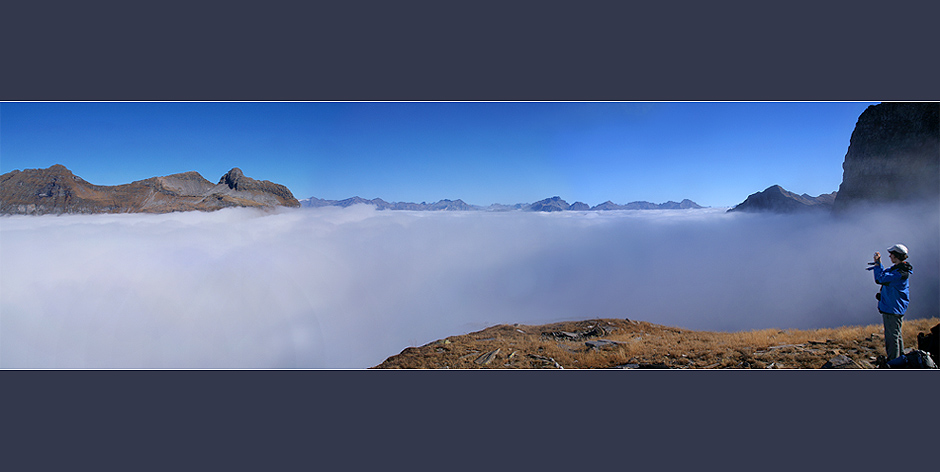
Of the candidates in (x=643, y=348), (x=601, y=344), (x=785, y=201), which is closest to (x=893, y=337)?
(x=785, y=201)

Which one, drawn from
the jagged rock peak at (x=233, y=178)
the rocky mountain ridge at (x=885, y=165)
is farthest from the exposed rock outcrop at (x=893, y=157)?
the jagged rock peak at (x=233, y=178)

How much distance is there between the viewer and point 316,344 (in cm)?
531

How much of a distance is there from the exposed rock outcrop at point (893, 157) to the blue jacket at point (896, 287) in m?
1.29

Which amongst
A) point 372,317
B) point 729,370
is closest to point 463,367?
point 372,317

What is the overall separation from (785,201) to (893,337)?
212 centimetres

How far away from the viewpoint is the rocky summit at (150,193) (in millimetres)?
5465

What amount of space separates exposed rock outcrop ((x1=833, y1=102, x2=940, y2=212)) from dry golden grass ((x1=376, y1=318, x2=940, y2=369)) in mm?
1820

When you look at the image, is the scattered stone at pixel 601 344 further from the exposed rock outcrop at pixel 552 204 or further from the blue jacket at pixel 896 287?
the blue jacket at pixel 896 287

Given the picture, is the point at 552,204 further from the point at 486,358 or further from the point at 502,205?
the point at 486,358

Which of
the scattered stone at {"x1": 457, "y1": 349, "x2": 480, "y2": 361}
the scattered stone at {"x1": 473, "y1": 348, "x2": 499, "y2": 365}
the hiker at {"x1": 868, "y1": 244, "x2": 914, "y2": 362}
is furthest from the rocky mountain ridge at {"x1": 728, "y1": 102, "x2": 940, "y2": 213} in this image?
the scattered stone at {"x1": 457, "y1": 349, "x2": 480, "y2": 361}

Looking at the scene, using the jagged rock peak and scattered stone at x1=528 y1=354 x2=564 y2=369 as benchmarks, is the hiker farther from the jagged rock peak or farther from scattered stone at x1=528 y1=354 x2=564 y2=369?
the jagged rock peak

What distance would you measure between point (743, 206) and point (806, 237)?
38.8 inches

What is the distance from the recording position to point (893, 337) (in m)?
4.55

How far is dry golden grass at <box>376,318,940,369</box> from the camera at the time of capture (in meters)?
4.80
